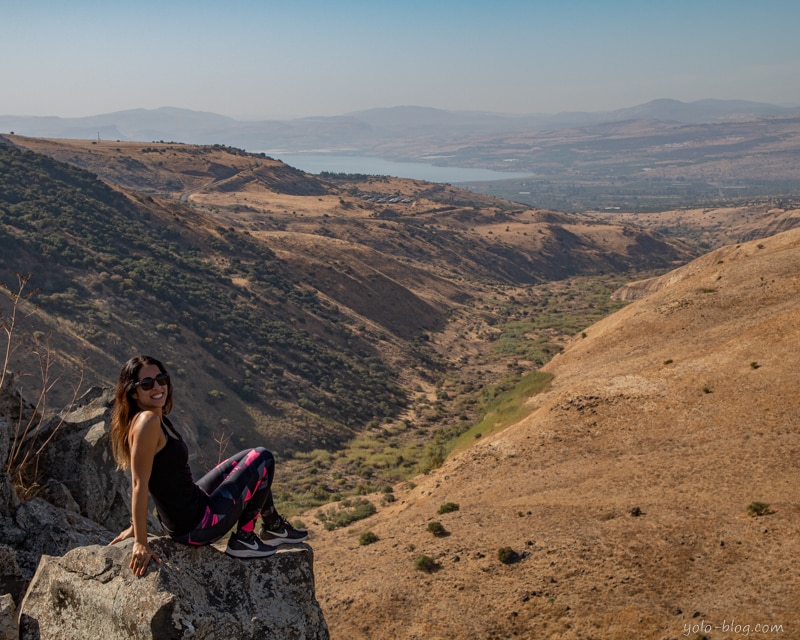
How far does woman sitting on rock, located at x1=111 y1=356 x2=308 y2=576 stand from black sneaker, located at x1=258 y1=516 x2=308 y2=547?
11.8 inches

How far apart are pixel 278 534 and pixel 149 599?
6.07 feet

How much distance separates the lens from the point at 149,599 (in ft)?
18.3

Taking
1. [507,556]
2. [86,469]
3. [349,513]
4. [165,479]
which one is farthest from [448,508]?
[165,479]

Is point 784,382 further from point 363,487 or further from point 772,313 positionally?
point 363,487

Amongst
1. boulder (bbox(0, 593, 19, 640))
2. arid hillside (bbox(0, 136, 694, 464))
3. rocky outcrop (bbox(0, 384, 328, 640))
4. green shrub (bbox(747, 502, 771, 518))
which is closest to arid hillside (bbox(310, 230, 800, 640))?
green shrub (bbox(747, 502, 771, 518))

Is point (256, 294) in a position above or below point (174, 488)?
below

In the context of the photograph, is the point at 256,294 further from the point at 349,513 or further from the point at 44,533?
the point at 44,533

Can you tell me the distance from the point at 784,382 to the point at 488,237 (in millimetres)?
94286

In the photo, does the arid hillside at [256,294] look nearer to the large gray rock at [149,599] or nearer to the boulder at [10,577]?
the boulder at [10,577]

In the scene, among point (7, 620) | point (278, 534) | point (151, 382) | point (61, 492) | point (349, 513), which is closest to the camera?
point (7, 620)

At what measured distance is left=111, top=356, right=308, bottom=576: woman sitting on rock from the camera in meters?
5.62

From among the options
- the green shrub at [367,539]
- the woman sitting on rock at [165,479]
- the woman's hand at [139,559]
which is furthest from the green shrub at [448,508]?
the woman's hand at [139,559]

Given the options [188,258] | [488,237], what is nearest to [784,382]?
[188,258]

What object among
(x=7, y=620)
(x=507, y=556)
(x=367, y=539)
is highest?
(x=7, y=620)
